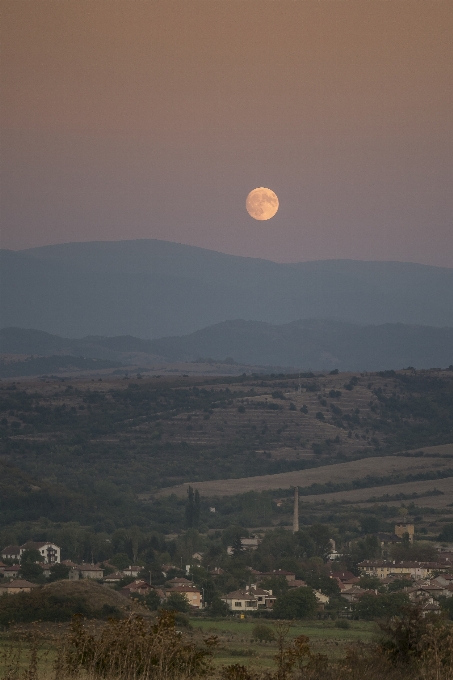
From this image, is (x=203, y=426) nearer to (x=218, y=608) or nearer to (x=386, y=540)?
(x=386, y=540)

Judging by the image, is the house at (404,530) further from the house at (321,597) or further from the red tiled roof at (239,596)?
the red tiled roof at (239,596)

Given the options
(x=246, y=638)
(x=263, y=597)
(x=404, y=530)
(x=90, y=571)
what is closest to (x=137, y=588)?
(x=263, y=597)

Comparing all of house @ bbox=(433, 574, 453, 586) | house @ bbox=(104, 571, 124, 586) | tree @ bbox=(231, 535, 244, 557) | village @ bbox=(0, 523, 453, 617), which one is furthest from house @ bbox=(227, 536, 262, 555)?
house @ bbox=(433, 574, 453, 586)

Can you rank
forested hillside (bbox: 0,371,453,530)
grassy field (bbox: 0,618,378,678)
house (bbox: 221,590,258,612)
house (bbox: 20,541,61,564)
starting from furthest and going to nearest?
forested hillside (bbox: 0,371,453,530) → house (bbox: 20,541,61,564) → house (bbox: 221,590,258,612) → grassy field (bbox: 0,618,378,678)

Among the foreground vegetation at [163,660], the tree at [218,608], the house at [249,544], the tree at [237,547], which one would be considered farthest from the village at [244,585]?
the foreground vegetation at [163,660]

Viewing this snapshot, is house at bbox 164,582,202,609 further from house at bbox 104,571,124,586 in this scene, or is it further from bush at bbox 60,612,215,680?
bush at bbox 60,612,215,680
